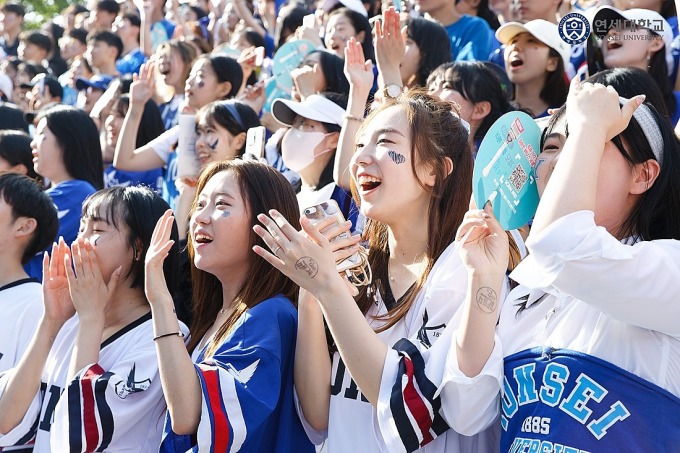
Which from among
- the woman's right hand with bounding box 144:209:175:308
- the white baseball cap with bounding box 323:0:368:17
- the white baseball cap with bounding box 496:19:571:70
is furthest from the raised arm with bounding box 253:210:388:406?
the white baseball cap with bounding box 323:0:368:17

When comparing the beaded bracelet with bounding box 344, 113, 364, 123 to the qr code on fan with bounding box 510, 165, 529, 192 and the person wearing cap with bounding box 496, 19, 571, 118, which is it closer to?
the person wearing cap with bounding box 496, 19, 571, 118

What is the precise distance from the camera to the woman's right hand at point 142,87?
18.4ft

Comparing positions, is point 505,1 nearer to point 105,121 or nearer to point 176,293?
point 105,121

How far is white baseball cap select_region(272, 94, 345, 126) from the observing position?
13.7 feet

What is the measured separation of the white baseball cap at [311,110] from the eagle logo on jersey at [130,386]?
5.70 feet

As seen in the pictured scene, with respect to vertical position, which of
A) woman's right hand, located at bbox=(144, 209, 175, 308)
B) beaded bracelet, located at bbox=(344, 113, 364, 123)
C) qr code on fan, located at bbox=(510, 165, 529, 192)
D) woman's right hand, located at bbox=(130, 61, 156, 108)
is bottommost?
woman's right hand, located at bbox=(144, 209, 175, 308)

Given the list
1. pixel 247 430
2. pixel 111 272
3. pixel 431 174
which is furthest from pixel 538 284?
pixel 111 272

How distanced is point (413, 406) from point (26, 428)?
1.57 m

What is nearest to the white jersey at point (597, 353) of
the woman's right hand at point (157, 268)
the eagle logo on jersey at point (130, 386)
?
the woman's right hand at point (157, 268)

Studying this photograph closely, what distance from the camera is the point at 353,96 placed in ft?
12.1

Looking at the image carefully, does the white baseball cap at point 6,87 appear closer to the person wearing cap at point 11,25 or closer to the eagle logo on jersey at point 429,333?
the person wearing cap at point 11,25

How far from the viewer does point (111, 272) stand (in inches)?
125

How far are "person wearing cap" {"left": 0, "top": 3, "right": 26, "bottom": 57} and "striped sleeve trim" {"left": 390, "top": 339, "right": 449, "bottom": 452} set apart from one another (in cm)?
1251

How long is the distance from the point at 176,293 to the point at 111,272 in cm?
34
